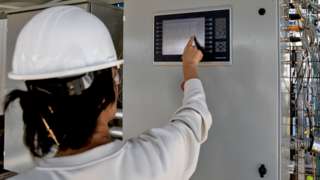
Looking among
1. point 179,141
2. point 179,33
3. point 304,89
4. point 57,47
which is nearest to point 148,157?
point 179,141

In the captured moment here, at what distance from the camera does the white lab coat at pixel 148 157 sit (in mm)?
719

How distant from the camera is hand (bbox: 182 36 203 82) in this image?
1073 millimetres

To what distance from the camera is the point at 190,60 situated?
1086mm

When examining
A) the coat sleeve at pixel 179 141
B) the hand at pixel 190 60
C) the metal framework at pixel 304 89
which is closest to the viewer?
the coat sleeve at pixel 179 141

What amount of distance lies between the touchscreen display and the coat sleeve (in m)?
0.23

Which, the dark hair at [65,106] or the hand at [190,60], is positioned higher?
the hand at [190,60]

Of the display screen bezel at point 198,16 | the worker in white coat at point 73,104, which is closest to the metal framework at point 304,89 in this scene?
the display screen bezel at point 198,16

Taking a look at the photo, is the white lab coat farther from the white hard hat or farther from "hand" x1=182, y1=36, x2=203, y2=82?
the white hard hat

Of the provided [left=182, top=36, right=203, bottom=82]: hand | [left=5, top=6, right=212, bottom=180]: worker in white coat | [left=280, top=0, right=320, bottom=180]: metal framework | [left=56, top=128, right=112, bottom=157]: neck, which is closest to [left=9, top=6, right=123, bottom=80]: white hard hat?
[left=5, top=6, right=212, bottom=180]: worker in white coat

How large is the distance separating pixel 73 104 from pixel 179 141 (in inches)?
12.3

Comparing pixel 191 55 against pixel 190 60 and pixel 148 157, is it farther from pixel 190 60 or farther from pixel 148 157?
pixel 148 157

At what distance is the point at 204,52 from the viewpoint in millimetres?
1135

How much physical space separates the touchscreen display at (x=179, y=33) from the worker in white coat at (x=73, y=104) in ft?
1.37

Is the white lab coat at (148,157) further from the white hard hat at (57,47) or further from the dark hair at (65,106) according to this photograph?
the white hard hat at (57,47)
